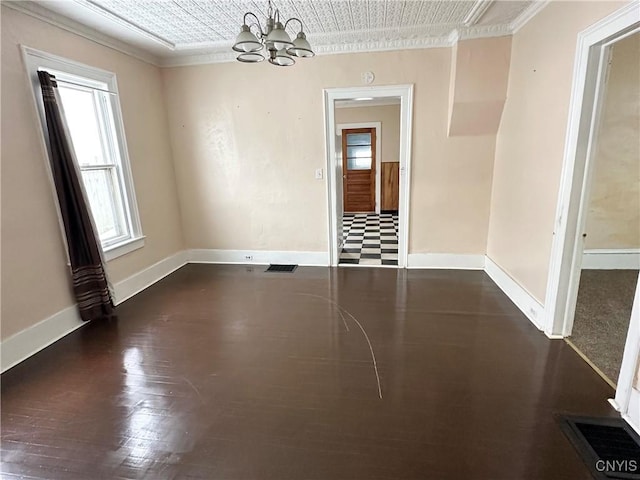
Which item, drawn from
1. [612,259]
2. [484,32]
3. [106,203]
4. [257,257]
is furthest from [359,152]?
[106,203]

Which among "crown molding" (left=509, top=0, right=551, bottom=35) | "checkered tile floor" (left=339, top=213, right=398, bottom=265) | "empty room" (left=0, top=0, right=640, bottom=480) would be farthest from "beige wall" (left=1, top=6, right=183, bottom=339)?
"crown molding" (left=509, top=0, right=551, bottom=35)

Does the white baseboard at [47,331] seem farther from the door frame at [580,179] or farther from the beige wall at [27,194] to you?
the door frame at [580,179]

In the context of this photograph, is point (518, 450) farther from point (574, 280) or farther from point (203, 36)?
point (203, 36)

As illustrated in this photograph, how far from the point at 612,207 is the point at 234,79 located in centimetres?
473

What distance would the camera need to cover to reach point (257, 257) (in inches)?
185

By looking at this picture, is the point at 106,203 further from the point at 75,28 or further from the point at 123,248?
the point at 75,28

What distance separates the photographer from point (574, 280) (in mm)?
2537

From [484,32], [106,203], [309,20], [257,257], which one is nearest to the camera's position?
[309,20]

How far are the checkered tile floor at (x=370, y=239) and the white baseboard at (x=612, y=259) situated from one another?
2.30m

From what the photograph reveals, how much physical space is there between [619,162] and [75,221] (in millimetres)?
5568

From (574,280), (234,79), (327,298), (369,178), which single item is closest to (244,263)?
(327,298)

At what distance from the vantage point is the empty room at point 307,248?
1818 millimetres

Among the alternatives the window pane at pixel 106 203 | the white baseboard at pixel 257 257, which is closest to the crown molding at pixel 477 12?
the white baseboard at pixel 257 257

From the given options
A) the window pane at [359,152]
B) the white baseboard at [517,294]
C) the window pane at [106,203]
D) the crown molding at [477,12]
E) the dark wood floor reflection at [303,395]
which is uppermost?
the crown molding at [477,12]
